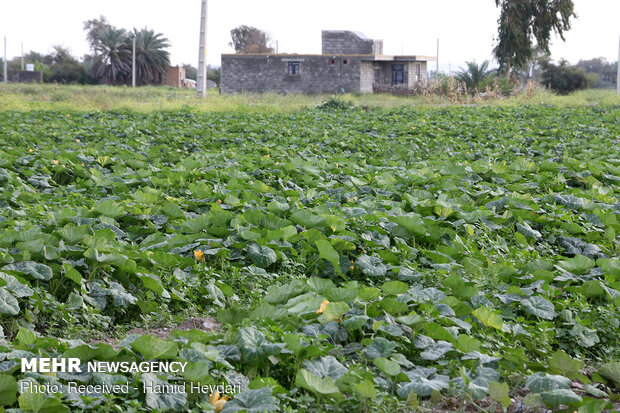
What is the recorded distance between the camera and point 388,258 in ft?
13.0

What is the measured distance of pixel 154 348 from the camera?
2.39m

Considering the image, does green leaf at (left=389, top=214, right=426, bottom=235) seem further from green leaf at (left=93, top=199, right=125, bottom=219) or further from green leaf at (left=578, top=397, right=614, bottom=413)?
green leaf at (left=578, top=397, right=614, bottom=413)

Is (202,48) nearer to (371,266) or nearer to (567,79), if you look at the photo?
(371,266)

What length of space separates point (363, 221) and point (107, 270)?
1887mm

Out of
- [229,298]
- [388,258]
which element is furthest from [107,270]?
[388,258]

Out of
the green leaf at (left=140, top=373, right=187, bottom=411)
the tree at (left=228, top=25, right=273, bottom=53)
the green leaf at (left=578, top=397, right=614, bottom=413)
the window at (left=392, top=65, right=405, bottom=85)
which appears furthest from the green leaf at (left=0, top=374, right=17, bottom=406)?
the tree at (left=228, top=25, right=273, bottom=53)

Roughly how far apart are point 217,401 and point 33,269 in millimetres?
1603

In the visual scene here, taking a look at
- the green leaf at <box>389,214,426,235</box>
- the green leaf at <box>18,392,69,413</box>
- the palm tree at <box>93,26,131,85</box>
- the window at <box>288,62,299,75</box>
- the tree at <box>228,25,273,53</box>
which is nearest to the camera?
the green leaf at <box>18,392,69,413</box>

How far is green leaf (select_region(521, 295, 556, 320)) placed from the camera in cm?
315

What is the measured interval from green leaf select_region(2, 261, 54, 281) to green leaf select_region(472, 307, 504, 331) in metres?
2.21

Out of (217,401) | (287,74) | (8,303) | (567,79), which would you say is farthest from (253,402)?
(567,79)

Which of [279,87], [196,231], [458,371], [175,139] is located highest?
[279,87]

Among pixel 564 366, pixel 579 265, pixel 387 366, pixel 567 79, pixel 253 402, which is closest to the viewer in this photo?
pixel 253 402

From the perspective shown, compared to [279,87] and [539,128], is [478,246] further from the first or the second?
[279,87]
